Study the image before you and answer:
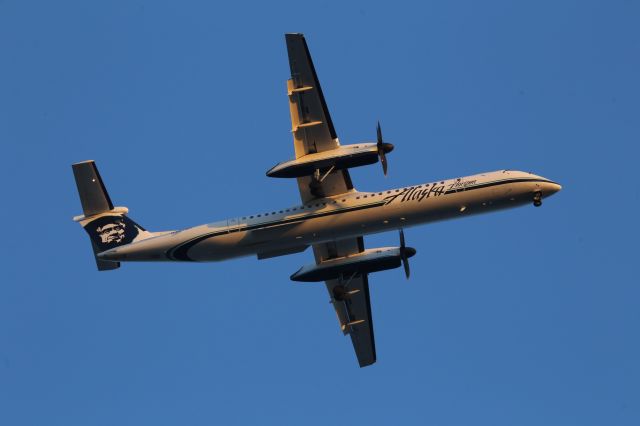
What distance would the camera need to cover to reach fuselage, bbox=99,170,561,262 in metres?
35.2

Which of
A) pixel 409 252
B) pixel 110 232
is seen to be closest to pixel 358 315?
pixel 409 252

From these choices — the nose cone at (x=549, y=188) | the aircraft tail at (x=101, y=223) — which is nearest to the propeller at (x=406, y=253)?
the nose cone at (x=549, y=188)

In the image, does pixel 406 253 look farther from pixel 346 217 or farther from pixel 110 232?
pixel 110 232

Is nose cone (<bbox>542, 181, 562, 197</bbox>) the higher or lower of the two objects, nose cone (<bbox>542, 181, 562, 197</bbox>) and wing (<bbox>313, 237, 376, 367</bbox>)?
the higher

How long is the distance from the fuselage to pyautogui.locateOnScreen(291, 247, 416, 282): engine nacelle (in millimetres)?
3524

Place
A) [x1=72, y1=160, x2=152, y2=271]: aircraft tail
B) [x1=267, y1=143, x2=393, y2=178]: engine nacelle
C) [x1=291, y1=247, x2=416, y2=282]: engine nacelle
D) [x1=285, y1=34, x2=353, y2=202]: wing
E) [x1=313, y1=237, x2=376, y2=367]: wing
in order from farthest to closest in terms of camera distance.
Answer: [x1=313, y1=237, x2=376, y2=367]: wing → [x1=291, y1=247, x2=416, y2=282]: engine nacelle → [x1=72, y1=160, x2=152, y2=271]: aircraft tail → [x1=267, y1=143, x2=393, y2=178]: engine nacelle → [x1=285, y1=34, x2=353, y2=202]: wing

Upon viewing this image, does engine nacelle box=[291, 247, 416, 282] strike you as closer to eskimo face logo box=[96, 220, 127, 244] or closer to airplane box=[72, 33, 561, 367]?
airplane box=[72, 33, 561, 367]

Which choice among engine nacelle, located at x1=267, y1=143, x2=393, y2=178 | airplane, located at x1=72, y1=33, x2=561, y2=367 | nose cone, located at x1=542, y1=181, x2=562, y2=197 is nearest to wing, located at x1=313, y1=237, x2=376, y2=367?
airplane, located at x1=72, y1=33, x2=561, y2=367

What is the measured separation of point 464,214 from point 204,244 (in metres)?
10.1

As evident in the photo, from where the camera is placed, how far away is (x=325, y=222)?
3550 cm

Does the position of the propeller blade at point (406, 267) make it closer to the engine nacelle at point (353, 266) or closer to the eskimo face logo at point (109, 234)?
the engine nacelle at point (353, 266)

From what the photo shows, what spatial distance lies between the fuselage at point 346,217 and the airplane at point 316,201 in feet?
0.12

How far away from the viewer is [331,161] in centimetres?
3506

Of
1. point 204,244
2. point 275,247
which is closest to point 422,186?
point 275,247
